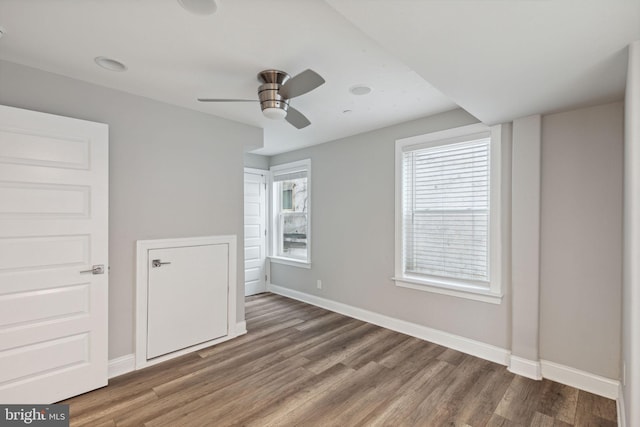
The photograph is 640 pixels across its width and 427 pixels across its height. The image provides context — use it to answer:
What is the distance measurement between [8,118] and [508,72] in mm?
3307

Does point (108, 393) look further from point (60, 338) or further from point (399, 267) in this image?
point (399, 267)

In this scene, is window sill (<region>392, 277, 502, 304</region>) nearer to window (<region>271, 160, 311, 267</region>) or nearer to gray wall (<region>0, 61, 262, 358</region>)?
window (<region>271, 160, 311, 267</region>)

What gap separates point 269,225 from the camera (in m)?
5.54

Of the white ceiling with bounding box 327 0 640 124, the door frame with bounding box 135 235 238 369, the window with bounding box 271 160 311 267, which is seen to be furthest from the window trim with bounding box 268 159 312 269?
the white ceiling with bounding box 327 0 640 124

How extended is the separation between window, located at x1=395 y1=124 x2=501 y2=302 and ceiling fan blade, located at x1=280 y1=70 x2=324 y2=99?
5.92 ft

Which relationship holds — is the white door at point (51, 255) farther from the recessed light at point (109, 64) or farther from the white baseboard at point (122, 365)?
the recessed light at point (109, 64)

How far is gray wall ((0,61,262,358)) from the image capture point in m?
2.40

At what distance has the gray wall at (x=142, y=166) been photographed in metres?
2.40

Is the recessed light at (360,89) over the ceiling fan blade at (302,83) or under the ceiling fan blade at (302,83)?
over

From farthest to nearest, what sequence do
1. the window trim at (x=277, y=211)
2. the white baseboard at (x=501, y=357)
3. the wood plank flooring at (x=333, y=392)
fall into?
the window trim at (x=277, y=211), the white baseboard at (x=501, y=357), the wood plank flooring at (x=333, y=392)

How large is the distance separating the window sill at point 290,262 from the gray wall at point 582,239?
10.1 feet

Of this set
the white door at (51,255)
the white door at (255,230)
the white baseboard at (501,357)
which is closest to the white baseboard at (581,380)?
the white baseboard at (501,357)

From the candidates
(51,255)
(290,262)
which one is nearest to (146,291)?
(51,255)

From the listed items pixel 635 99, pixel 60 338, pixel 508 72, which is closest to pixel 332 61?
pixel 508 72
